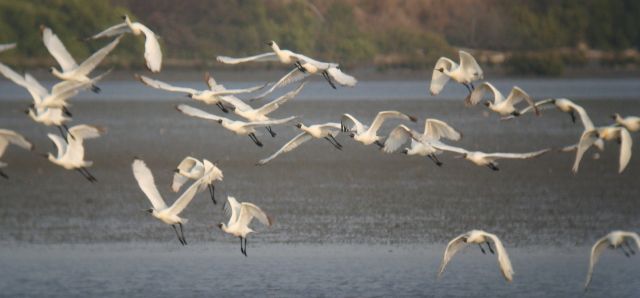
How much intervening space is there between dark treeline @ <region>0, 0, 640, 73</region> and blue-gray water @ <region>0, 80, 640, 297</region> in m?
34.7

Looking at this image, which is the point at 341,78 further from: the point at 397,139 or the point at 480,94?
the point at 480,94

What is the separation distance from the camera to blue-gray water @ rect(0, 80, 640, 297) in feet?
61.3

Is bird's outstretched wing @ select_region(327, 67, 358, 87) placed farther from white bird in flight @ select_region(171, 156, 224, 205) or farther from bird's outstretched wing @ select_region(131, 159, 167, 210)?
bird's outstretched wing @ select_region(131, 159, 167, 210)

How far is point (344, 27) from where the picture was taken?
74.7m

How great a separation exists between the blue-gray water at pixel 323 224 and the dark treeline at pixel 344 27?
34.7 meters

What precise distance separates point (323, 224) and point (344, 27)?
52.8 metres

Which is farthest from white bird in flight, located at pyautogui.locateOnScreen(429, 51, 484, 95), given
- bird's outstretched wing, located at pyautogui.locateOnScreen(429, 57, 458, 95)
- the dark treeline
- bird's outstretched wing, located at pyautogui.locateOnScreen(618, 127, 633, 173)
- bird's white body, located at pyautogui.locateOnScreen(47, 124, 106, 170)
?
the dark treeline

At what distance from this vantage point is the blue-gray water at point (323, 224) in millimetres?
18688

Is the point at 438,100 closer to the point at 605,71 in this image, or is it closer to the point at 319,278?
the point at 605,71

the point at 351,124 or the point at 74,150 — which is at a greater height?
the point at 351,124

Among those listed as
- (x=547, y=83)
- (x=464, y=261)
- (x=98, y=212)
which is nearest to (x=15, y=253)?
(x=98, y=212)

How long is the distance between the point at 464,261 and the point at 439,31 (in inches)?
2284

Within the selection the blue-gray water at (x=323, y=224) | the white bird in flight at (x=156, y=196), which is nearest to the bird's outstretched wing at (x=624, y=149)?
the blue-gray water at (x=323, y=224)

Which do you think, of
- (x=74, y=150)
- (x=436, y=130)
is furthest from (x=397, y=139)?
(x=74, y=150)
